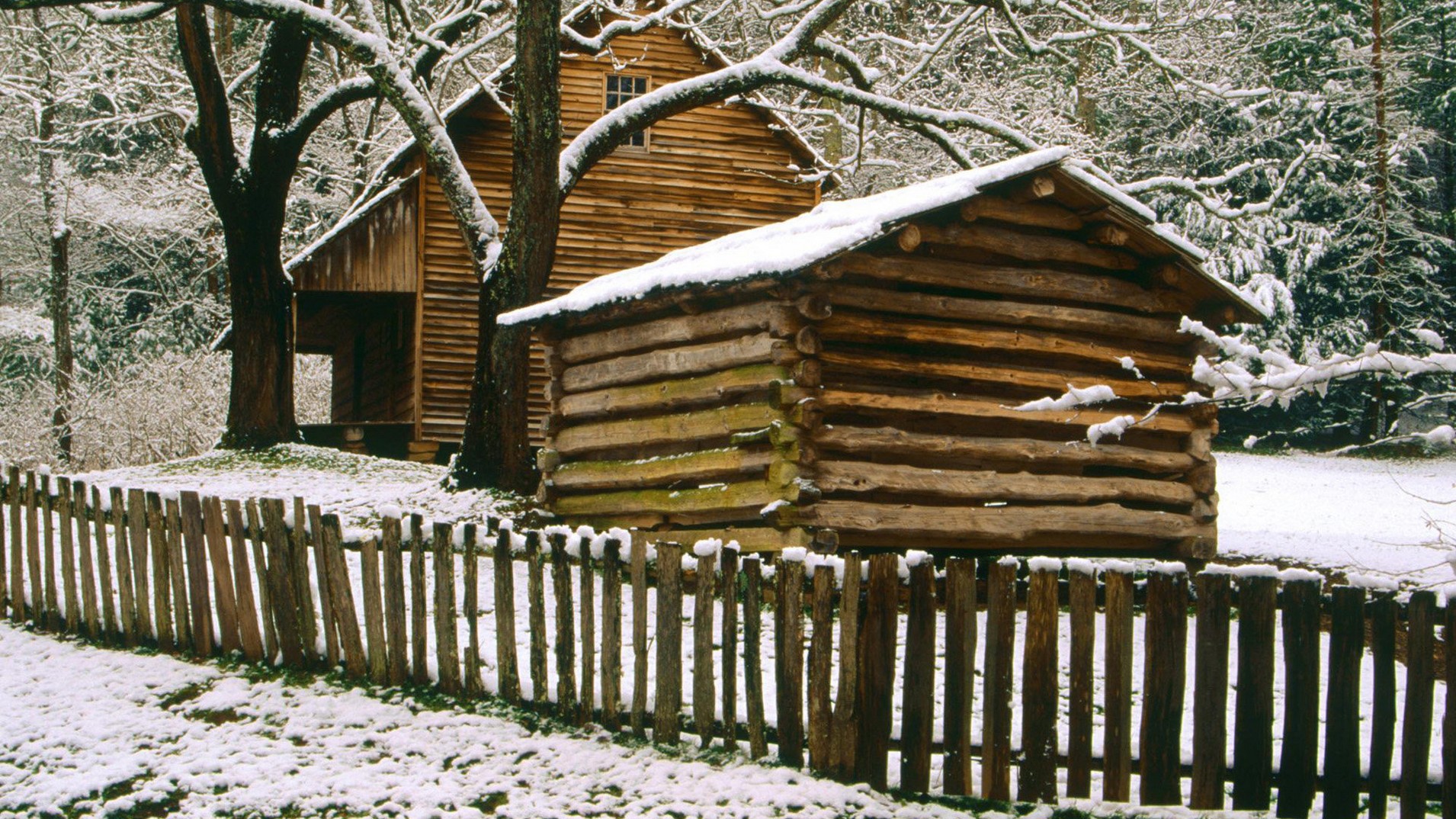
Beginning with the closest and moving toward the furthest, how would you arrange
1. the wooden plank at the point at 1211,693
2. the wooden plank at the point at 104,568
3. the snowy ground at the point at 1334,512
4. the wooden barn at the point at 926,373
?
the wooden plank at the point at 1211,693, the wooden plank at the point at 104,568, the wooden barn at the point at 926,373, the snowy ground at the point at 1334,512

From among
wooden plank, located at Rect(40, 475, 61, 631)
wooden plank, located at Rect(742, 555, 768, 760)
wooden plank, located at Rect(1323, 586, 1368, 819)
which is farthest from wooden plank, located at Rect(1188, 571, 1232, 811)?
wooden plank, located at Rect(40, 475, 61, 631)

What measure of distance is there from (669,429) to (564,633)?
4.94 meters

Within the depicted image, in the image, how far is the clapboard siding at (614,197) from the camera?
20953 millimetres

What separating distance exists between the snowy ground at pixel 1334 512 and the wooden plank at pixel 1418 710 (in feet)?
0.90

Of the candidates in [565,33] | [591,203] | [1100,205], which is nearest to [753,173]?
[591,203]

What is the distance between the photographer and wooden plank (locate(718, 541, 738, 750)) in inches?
235

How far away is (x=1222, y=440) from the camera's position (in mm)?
33312

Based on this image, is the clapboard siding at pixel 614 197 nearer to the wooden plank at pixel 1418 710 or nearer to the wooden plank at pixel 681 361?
the wooden plank at pixel 681 361

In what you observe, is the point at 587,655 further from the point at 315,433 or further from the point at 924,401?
the point at 315,433

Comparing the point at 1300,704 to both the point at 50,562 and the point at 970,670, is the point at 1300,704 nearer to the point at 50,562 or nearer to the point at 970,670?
the point at 970,670

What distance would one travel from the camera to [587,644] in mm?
6430

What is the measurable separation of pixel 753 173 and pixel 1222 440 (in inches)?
709

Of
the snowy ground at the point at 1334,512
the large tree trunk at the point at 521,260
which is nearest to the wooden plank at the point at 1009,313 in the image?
the snowy ground at the point at 1334,512

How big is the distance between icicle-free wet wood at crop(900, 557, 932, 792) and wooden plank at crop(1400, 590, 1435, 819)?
6.67ft
